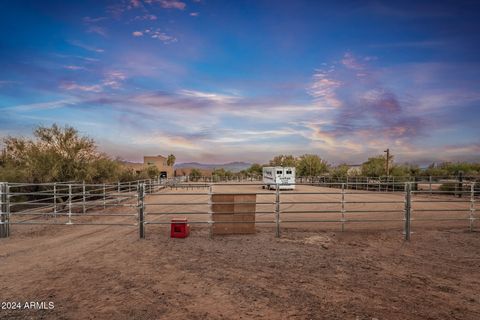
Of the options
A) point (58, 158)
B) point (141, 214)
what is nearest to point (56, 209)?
point (58, 158)

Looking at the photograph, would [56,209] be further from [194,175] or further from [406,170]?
[194,175]

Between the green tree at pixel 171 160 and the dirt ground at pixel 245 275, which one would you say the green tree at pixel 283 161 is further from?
the dirt ground at pixel 245 275

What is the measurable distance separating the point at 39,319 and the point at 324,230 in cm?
841

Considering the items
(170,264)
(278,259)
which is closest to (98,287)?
(170,264)

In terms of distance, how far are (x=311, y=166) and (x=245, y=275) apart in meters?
71.3

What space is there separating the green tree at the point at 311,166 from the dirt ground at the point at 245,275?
217ft

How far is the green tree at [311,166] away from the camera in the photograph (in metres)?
75.6

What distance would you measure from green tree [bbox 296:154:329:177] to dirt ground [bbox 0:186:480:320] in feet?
217

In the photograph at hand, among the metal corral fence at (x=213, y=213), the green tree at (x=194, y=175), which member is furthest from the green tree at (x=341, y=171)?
the green tree at (x=194, y=175)

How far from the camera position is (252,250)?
818 cm

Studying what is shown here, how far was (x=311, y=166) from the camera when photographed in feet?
249

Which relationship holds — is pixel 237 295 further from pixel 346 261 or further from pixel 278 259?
pixel 346 261

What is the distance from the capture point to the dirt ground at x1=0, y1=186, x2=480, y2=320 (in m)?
4.80

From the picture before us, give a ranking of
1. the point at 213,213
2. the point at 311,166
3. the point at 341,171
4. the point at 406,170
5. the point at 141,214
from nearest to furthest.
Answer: the point at 141,214, the point at 213,213, the point at 406,170, the point at 341,171, the point at 311,166
